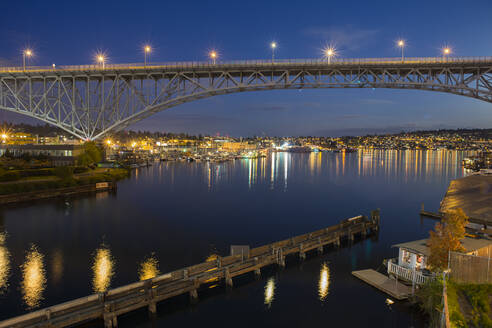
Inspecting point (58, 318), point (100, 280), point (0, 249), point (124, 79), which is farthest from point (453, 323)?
point (124, 79)

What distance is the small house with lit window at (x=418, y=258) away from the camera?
12.1m

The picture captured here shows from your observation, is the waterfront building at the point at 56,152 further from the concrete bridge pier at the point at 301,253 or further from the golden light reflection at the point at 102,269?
the concrete bridge pier at the point at 301,253

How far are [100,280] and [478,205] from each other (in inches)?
728

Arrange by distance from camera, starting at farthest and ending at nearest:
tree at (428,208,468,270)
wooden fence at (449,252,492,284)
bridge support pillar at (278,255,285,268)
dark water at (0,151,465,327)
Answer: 1. bridge support pillar at (278,255,285,268)
2. dark water at (0,151,465,327)
3. tree at (428,208,468,270)
4. wooden fence at (449,252,492,284)

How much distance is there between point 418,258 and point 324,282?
12.6 feet

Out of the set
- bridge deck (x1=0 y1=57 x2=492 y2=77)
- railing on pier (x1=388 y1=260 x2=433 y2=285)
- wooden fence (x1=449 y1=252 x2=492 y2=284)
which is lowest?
railing on pier (x1=388 y1=260 x2=433 y2=285)

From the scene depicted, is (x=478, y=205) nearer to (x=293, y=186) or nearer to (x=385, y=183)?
(x=293, y=186)

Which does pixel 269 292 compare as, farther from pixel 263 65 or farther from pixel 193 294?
pixel 263 65

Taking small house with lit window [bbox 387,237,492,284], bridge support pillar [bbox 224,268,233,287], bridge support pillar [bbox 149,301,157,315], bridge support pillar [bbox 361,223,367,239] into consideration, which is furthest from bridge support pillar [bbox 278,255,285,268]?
bridge support pillar [bbox 361,223,367,239]

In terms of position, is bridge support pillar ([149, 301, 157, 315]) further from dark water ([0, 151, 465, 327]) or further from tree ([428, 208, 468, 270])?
tree ([428, 208, 468, 270])

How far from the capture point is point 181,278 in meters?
12.1

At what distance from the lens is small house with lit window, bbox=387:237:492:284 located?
12.1 metres

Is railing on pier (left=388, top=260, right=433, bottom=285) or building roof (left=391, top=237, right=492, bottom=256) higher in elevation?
building roof (left=391, top=237, right=492, bottom=256)

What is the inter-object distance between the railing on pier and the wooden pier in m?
4.05
